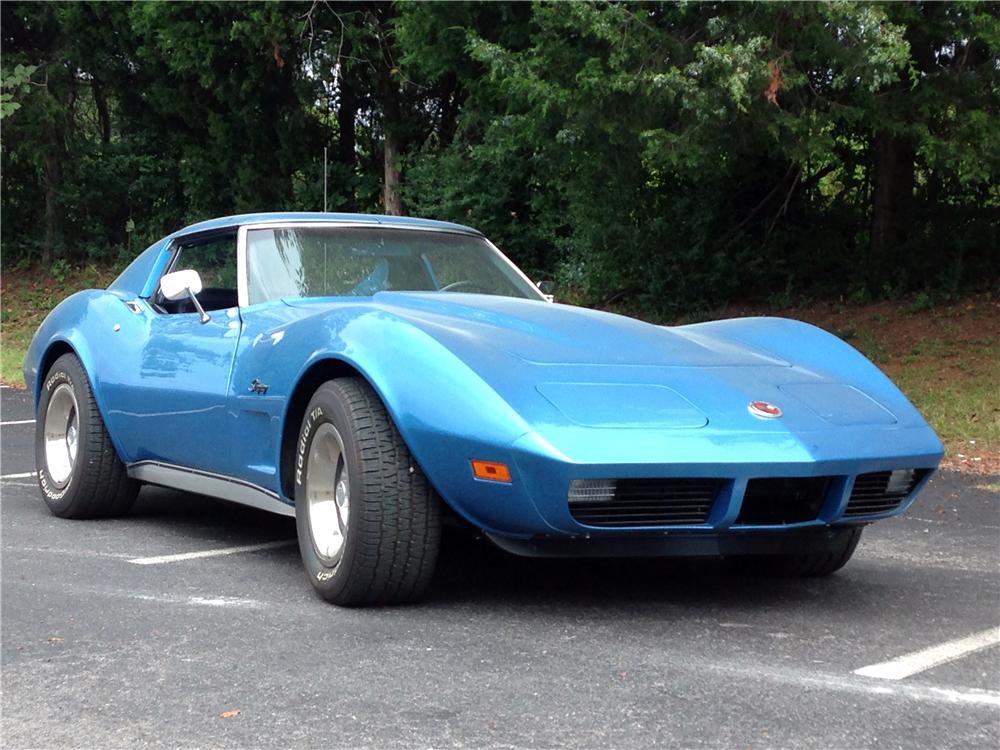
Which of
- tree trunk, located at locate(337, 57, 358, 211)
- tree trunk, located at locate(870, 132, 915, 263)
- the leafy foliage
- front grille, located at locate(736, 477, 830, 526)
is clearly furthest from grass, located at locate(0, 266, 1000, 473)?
tree trunk, located at locate(337, 57, 358, 211)

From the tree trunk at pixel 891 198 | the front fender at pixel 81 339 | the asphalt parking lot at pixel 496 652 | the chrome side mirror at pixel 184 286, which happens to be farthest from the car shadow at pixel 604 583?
the tree trunk at pixel 891 198

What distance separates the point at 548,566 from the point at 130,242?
20503 millimetres

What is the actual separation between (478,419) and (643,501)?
542 millimetres

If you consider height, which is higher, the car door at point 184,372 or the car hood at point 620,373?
the car hood at point 620,373

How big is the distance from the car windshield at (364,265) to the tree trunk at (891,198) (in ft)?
30.0

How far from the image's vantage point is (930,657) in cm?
366

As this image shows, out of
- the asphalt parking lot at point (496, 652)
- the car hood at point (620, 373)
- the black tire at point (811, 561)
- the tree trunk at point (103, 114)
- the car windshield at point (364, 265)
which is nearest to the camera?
the asphalt parking lot at point (496, 652)

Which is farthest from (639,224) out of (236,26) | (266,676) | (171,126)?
(266,676)

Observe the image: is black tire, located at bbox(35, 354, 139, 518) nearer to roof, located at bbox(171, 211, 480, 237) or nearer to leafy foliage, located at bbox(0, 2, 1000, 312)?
roof, located at bbox(171, 211, 480, 237)

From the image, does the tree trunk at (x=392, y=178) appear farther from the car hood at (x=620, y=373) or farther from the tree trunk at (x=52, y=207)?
the car hood at (x=620, y=373)

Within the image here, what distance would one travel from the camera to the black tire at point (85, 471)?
5.88 metres

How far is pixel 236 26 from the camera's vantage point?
17.4m

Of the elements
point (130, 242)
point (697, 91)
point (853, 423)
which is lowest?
point (130, 242)

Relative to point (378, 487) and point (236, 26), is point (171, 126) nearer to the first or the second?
point (236, 26)
